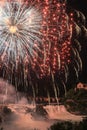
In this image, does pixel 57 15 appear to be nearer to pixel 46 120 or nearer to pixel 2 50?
pixel 2 50

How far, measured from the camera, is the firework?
27359 millimetres

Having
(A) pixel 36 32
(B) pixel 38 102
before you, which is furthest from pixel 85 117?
(A) pixel 36 32

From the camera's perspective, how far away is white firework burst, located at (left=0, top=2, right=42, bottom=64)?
2714 centimetres

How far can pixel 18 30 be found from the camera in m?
28.4

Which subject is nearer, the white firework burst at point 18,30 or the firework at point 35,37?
the white firework burst at point 18,30

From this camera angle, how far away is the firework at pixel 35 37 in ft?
89.8

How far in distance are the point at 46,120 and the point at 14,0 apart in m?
11.4

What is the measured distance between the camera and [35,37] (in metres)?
28.8

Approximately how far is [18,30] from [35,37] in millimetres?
1330

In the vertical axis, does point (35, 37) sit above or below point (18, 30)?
below

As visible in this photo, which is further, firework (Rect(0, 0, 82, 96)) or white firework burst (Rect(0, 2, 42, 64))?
firework (Rect(0, 0, 82, 96))

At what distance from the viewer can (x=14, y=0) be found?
27.2 meters

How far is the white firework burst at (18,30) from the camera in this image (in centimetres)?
2714

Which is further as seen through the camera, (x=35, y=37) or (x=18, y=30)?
(x=35, y=37)
